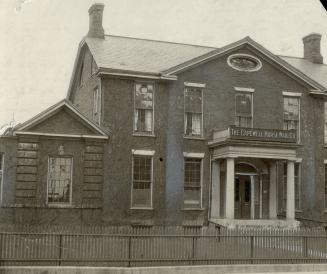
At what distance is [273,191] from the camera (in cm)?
2441

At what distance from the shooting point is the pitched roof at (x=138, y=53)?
77.2ft

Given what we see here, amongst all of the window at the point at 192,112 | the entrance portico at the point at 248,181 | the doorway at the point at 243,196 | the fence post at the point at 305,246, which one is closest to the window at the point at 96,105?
the window at the point at 192,112

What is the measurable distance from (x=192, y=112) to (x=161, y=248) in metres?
11.0

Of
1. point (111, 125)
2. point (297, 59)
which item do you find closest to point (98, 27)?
point (111, 125)

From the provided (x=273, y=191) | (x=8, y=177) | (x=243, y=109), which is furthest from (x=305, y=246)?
(x=8, y=177)

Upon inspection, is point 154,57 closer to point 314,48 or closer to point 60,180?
point 60,180

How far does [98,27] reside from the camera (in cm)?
2708

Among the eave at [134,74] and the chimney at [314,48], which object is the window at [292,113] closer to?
the chimney at [314,48]

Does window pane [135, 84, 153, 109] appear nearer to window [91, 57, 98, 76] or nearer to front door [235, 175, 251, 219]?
window [91, 57, 98, 76]

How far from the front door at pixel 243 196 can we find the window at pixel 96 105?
7615mm

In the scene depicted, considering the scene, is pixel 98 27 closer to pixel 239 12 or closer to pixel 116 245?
→ pixel 239 12

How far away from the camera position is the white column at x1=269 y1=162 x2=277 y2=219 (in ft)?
79.2

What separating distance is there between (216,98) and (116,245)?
491 inches

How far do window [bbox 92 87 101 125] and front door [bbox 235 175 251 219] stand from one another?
25.0 feet
